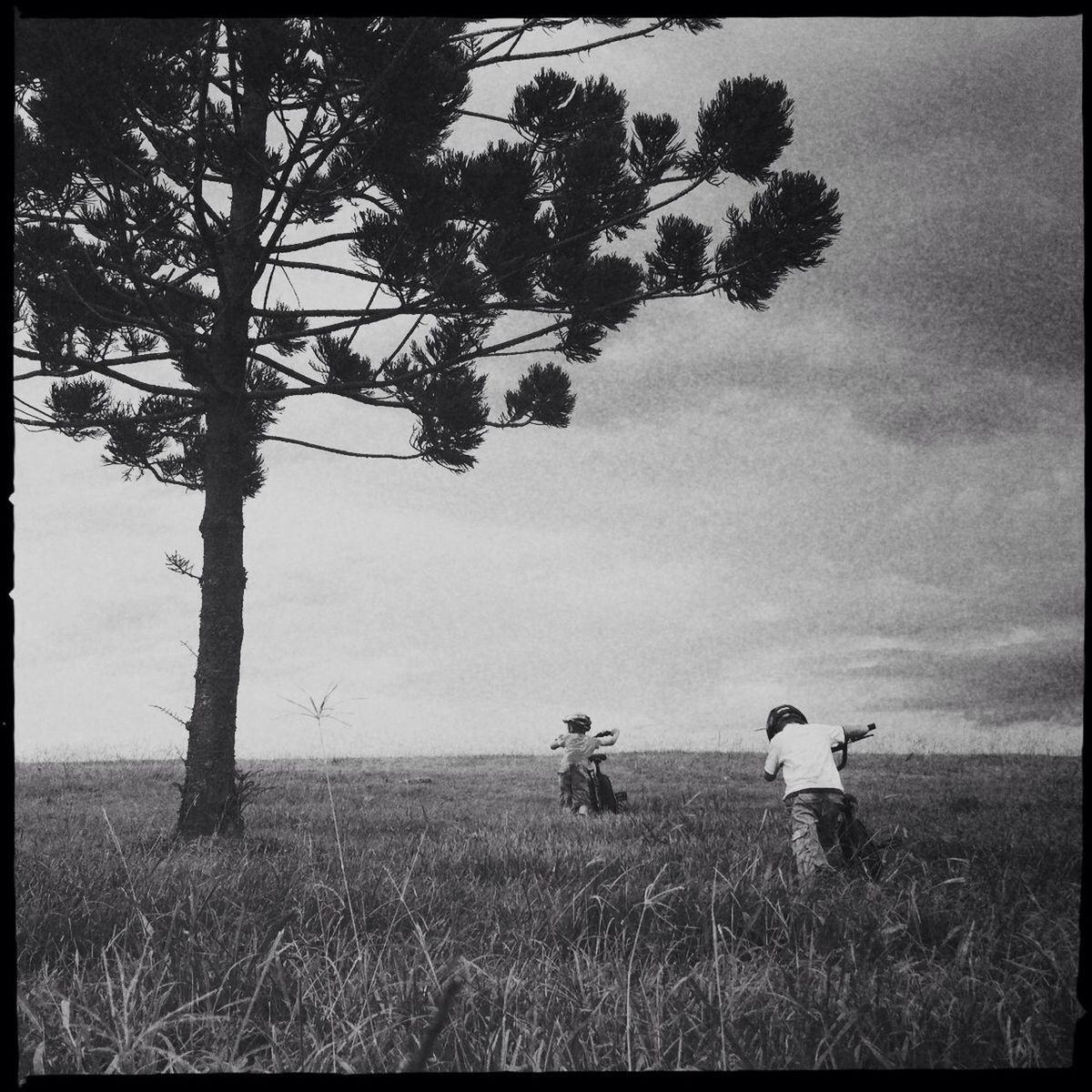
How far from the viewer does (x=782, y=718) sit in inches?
221

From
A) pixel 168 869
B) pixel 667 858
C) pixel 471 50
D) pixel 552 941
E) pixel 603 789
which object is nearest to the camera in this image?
pixel 552 941

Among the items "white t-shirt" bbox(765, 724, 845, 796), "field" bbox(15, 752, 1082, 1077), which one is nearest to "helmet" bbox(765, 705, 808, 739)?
"white t-shirt" bbox(765, 724, 845, 796)

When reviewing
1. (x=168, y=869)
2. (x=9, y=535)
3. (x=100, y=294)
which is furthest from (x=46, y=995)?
(x=100, y=294)

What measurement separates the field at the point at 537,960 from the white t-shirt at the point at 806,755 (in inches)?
22.6

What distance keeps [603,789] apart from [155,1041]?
755 cm

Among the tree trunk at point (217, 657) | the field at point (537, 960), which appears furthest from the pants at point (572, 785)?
the field at point (537, 960)

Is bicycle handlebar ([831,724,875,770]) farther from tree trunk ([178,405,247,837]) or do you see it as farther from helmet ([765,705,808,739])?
tree trunk ([178,405,247,837])

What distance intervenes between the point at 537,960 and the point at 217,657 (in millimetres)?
5387

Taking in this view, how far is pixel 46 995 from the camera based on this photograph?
7.68 ft

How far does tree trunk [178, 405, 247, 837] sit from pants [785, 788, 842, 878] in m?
4.65

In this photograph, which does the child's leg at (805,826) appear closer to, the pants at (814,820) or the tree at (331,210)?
the pants at (814,820)

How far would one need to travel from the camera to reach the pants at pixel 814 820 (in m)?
4.93

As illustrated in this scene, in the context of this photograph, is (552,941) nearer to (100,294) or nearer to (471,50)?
(100,294)

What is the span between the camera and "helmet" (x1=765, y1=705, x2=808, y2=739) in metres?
5.57
